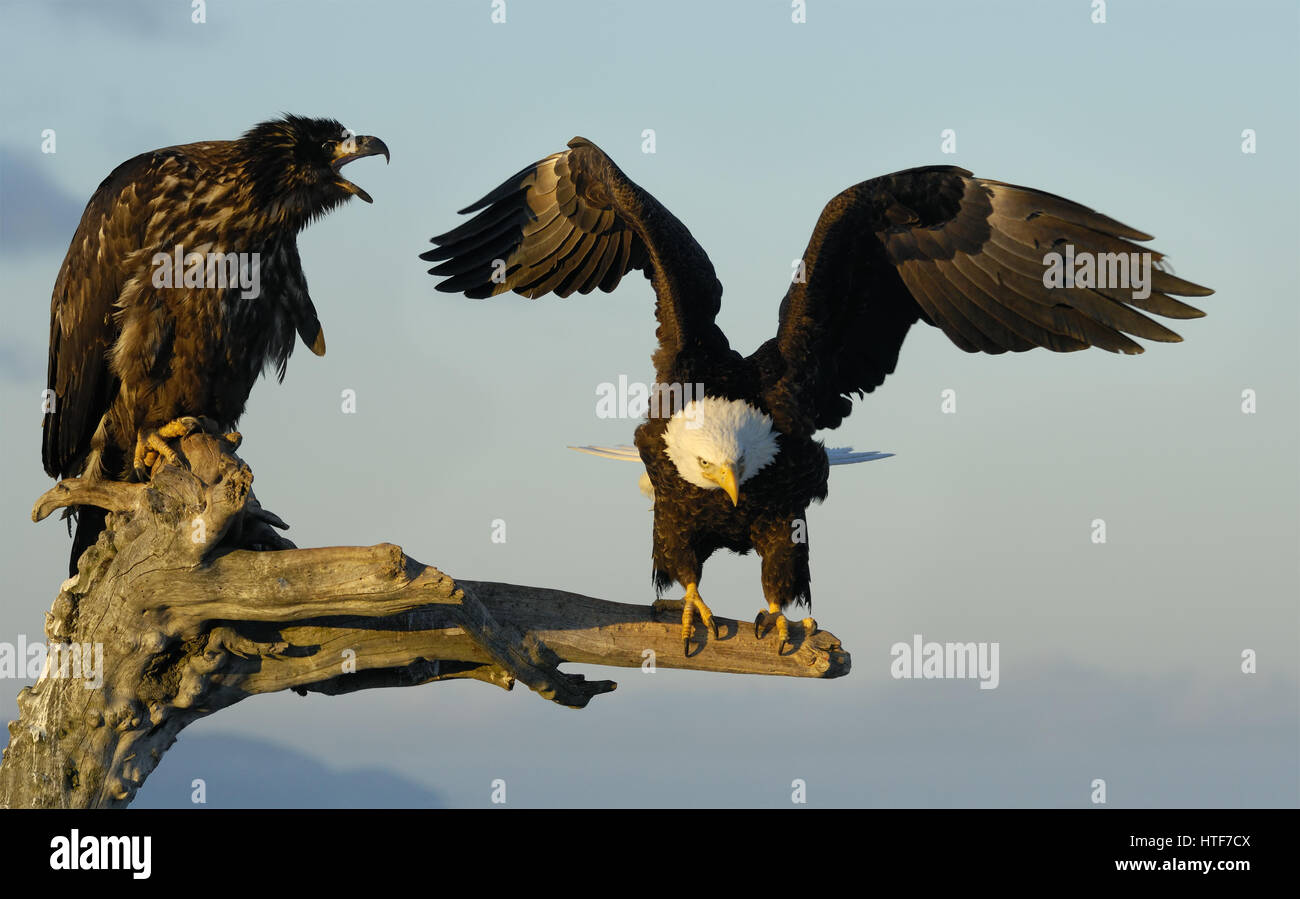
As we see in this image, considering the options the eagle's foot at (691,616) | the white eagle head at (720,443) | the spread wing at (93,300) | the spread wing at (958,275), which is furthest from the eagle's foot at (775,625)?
the spread wing at (93,300)

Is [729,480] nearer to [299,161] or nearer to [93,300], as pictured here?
[299,161]

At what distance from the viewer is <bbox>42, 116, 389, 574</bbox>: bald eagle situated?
564 cm

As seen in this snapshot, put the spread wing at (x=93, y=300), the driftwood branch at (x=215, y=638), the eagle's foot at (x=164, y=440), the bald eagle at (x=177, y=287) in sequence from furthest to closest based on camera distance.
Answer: the spread wing at (x=93, y=300) → the bald eagle at (x=177, y=287) → the eagle's foot at (x=164, y=440) → the driftwood branch at (x=215, y=638)

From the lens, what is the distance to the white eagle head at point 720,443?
18.2 feet

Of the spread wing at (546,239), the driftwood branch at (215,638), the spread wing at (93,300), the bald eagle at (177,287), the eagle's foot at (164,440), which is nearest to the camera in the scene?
the driftwood branch at (215,638)

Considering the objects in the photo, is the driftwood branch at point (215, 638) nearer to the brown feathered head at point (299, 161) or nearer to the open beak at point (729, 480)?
the open beak at point (729, 480)

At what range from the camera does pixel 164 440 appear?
18.4 feet

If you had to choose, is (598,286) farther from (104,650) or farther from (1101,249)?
(104,650)

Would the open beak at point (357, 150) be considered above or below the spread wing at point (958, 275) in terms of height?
above

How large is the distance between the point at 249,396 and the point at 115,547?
39.4 inches

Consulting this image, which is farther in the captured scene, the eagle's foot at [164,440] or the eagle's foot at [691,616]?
the eagle's foot at [691,616]

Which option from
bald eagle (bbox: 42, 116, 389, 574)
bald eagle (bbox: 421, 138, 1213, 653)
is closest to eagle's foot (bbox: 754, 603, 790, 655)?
bald eagle (bbox: 421, 138, 1213, 653)

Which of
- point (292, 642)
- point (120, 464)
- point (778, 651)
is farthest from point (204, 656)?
point (778, 651)

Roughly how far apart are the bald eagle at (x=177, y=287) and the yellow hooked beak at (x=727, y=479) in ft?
7.19
